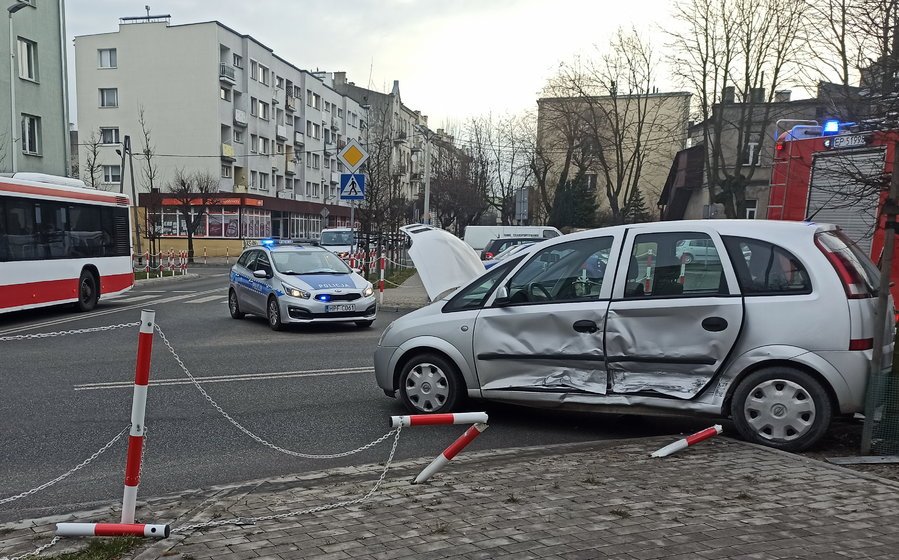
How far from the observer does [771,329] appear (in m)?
5.64

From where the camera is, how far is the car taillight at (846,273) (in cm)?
558

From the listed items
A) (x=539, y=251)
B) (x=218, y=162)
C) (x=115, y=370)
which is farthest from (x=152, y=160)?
(x=539, y=251)

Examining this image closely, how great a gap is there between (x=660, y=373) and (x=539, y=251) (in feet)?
4.91

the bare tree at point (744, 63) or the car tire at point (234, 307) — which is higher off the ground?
the bare tree at point (744, 63)

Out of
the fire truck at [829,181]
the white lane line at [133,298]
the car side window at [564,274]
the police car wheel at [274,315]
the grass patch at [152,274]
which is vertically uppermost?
the fire truck at [829,181]

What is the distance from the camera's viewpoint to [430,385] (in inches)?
267

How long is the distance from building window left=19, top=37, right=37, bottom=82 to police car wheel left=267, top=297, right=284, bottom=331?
23.8m

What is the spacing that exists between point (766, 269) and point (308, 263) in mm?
10065

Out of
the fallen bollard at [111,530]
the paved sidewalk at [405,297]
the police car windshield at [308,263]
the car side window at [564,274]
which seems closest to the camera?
the fallen bollard at [111,530]

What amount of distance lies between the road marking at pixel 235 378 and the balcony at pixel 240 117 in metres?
51.3

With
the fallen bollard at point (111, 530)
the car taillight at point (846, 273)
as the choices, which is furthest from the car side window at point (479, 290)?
the fallen bollard at point (111, 530)

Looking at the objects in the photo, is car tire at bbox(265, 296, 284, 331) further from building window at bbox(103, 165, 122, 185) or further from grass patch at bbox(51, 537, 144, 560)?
building window at bbox(103, 165, 122, 185)

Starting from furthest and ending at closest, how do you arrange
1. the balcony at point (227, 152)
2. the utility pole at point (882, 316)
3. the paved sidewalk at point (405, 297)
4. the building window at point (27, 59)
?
1. the balcony at point (227, 152)
2. the building window at point (27, 59)
3. the paved sidewalk at point (405, 297)
4. the utility pole at point (882, 316)

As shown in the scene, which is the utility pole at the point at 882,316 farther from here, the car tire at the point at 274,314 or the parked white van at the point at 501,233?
the parked white van at the point at 501,233
